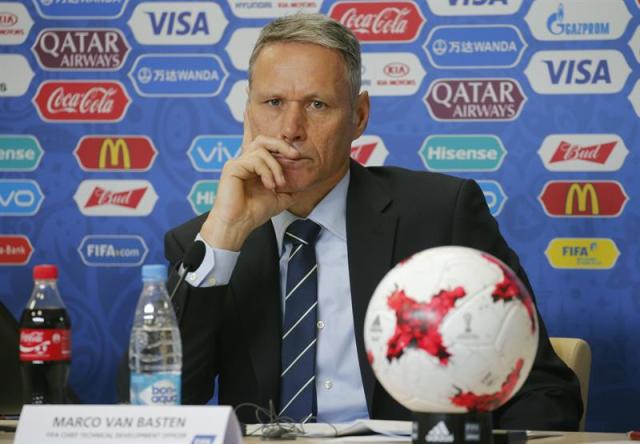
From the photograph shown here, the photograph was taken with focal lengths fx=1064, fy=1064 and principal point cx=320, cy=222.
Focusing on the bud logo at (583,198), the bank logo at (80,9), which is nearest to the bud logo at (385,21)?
the bud logo at (583,198)

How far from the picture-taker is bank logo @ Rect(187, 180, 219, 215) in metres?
3.64

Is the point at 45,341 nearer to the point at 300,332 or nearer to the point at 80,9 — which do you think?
the point at 300,332

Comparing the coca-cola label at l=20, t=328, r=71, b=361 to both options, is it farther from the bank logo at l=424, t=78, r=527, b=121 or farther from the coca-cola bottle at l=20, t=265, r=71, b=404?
the bank logo at l=424, t=78, r=527, b=121

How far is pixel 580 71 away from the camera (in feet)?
11.4

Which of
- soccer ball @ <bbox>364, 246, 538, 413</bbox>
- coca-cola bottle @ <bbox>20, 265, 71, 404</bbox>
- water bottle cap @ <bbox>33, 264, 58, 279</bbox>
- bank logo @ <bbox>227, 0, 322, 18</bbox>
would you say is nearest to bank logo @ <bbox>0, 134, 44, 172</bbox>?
bank logo @ <bbox>227, 0, 322, 18</bbox>

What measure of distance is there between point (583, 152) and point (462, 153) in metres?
0.39

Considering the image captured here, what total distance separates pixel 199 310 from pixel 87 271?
157 cm

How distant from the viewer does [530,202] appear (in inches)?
137

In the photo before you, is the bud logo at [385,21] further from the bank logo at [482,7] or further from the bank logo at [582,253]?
the bank logo at [582,253]

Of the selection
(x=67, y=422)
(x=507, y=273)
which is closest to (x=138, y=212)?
(x=67, y=422)

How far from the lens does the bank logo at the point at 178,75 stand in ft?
12.0

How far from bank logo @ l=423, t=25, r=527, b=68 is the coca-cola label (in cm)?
209

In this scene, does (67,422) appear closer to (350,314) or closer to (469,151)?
(350,314)

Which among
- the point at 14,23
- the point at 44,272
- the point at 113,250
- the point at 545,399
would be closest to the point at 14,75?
the point at 14,23
